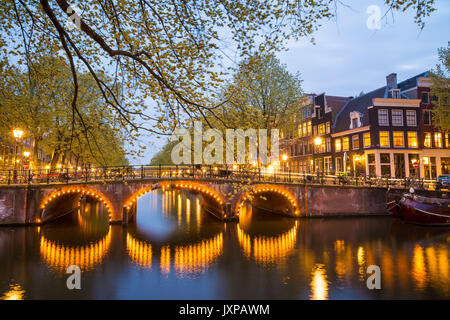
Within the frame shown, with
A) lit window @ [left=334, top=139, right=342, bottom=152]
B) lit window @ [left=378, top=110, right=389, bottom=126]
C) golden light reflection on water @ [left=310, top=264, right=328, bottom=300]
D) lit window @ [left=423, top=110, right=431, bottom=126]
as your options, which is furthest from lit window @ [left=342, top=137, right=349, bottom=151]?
golden light reflection on water @ [left=310, top=264, right=328, bottom=300]

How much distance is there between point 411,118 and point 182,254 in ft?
100.0

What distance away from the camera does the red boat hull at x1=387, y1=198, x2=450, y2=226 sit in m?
21.2

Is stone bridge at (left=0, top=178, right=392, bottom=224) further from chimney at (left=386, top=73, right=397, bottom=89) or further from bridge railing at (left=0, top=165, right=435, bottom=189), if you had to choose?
chimney at (left=386, top=73, right=397, bottom=89)

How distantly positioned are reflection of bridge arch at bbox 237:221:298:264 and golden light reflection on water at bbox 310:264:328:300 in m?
2.01

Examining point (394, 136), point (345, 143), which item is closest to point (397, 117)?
point (394, 136)

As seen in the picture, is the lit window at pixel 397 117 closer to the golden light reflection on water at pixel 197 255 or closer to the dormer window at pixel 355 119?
A: the dormer window at pixel 355 119

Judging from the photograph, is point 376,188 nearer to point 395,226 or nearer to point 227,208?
point 395,226

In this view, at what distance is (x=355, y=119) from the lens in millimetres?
35344

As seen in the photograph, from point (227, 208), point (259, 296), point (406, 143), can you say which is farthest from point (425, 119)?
point (259, 296)

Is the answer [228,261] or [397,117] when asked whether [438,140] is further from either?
[228,261]

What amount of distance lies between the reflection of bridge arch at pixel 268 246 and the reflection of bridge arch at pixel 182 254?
142 centimetres

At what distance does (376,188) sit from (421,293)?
57.0ft

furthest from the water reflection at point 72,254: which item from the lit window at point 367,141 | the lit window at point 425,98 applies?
the lit window at point 425,98

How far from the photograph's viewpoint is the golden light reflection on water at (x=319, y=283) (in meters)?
9.41
